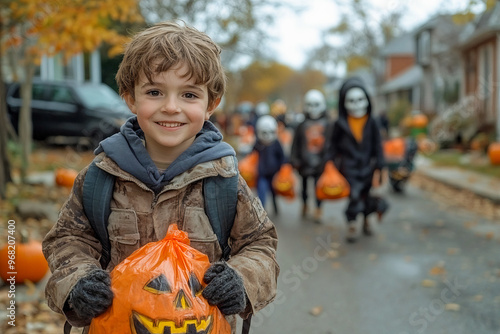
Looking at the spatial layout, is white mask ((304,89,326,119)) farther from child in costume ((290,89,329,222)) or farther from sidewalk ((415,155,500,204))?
sidewalk ((415,155,500,204))

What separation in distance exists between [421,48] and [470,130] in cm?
1643

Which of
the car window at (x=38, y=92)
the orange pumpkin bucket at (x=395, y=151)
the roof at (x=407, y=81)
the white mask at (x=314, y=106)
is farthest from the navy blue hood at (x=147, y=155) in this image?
the roof at (x=407, y=81)

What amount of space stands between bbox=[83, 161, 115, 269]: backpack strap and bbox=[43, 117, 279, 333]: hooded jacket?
29mm

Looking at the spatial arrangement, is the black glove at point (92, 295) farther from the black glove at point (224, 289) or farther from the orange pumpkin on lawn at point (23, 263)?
the orange pumpkin on lawn at point (23, 263)

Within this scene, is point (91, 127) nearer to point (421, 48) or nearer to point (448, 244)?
point (448, 244)

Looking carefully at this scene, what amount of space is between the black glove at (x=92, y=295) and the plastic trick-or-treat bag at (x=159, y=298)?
0.03 m

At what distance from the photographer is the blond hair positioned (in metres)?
2.00

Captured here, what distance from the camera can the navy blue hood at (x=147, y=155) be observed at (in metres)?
2.07

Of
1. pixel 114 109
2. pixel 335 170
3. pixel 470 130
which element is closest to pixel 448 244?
pixel 335 170

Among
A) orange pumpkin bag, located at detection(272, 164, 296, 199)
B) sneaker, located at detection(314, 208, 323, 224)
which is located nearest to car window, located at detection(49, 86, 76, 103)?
orange pumpkin bag, located at detection(272, 164, 296, 199)

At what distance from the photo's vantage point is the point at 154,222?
2.10 meters

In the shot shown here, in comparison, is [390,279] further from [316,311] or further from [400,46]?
[400,46]

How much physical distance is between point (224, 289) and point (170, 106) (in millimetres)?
672

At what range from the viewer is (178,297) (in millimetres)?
1791
